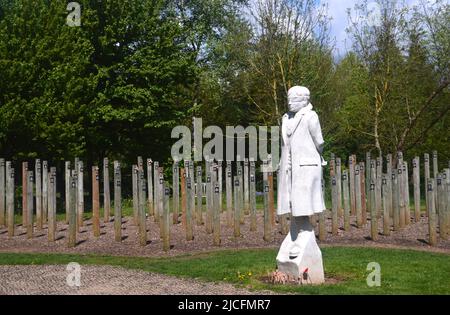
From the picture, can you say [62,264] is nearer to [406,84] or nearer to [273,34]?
[273,34]

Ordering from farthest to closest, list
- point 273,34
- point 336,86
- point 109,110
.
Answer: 1. point 336,86
2. point 273,34
3. point 109,110

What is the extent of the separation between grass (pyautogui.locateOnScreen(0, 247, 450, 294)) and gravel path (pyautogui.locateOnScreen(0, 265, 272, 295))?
48cm

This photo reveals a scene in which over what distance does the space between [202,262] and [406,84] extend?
19831 millimetres

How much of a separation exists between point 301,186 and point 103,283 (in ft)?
12.4

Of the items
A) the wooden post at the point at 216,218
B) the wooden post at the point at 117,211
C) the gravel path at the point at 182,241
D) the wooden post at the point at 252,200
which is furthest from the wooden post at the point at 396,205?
the wooden post at the point at 117,211

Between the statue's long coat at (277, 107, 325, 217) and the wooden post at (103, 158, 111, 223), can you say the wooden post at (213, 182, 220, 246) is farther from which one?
the statue's long coat at (277, 107, 325, 217)

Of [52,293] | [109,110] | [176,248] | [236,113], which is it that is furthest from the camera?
[236,113]

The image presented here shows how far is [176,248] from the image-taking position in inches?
592

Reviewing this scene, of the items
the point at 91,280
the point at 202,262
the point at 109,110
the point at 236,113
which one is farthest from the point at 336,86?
the point at 91,280

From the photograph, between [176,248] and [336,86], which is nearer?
[176,248]

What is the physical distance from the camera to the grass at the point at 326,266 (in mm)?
10047

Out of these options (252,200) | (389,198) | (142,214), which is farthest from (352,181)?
(142,214)

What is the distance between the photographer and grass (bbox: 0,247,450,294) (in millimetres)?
10047
